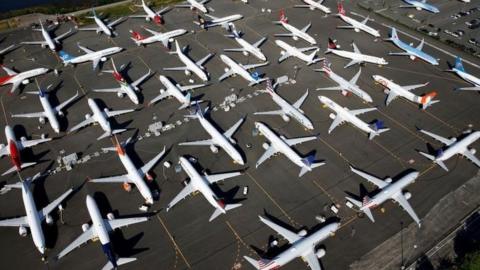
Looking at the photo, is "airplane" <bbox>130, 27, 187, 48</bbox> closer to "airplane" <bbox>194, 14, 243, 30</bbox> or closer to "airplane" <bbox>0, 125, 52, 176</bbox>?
"airplane" <bbox>194, 14, 243, 30</bbox>

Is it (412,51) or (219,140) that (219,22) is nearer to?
(219,140)

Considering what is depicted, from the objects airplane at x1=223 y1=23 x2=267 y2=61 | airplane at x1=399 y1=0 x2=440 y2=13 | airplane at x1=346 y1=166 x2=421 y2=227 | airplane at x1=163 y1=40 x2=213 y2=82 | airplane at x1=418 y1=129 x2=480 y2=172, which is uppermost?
airplane at x1=399 y1=0 x2=440 y2=13

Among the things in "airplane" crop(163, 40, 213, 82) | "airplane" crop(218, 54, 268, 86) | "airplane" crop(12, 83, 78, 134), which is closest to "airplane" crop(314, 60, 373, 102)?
"airplane" crop(218, 54, 268, 86)

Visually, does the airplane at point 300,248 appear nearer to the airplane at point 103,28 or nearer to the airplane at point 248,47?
the airplane at point 248,47

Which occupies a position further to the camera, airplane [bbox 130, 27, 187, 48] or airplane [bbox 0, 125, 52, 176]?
airplane [bbox 130, 27, 187, 48]

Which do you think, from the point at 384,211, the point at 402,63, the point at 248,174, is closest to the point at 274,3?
the point at 402,63

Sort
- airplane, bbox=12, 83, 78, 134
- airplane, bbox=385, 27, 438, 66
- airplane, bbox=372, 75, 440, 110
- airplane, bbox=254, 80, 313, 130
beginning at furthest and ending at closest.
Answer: airplane, bbox=385, 27, 438, 66 → airplane, bbox=372, 75, 440, 110 → airplane, bbox=12, 83, 78, 134 → airplane, bbox=254, 80, 313, 130

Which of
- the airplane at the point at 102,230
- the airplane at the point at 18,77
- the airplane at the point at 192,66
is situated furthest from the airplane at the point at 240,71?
the airplane at the point at 18,77

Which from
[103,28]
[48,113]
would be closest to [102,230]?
[48,113]
